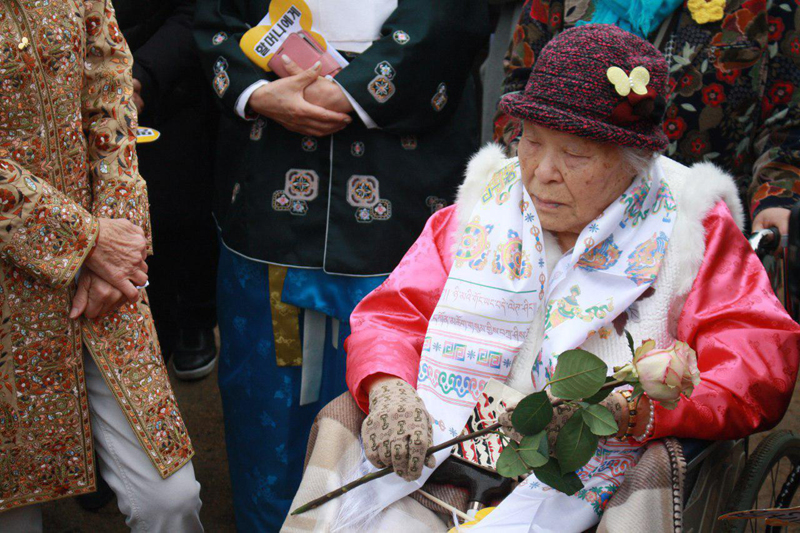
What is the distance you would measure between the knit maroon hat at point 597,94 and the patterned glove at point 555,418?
0.56 m

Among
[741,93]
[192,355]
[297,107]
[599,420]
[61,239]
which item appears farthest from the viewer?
[192,355]

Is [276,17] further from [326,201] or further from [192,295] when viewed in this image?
[192,295]

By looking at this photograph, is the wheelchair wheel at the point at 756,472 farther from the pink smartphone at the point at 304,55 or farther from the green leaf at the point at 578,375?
the pink smartphone at the point at 304,55

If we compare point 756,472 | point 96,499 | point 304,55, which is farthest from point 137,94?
point 756,472

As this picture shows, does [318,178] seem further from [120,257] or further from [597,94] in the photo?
[597,94]

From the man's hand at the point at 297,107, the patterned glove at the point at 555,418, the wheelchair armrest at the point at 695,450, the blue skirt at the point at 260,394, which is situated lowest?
the blue skirt at the point at 260,394

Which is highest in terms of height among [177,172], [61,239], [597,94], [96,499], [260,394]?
[597,94]

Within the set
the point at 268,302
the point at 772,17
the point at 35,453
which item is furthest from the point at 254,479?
the point at 772,17

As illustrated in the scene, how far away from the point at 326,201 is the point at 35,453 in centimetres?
109

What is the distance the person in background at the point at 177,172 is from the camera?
114 inches

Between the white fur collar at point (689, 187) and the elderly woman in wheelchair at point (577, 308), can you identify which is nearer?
the elderly woman in wheelchair at point (577, 308)

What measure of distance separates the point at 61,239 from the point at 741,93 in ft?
5.93

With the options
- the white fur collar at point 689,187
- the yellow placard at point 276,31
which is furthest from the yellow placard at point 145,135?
the white fur collar at point 689,187

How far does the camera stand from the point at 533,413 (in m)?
1.52
